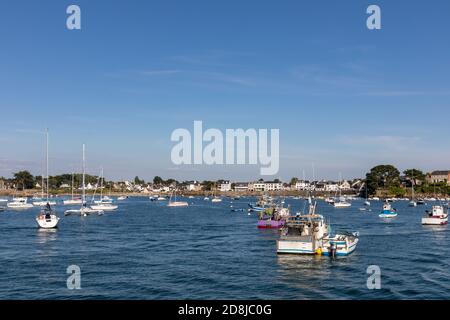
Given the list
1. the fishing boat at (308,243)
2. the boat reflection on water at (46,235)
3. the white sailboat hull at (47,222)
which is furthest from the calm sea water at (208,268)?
the white sailboat hull at (47,222)

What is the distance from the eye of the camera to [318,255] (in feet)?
167

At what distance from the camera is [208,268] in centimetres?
4394

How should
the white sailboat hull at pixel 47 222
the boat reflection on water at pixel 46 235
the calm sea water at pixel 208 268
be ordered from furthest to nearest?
the white sailboat hull at pixel 47 222
the boat reflection on water at pixel 46 235
the calm sea water at pixel 208 268

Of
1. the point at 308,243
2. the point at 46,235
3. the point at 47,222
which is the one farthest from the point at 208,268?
the point at 47,222

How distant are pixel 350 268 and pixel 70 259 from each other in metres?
28.7

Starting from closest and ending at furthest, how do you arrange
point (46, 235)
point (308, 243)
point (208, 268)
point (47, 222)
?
point (208, 268) < point (308, 243) < point (46, 235) < point (47, 222)

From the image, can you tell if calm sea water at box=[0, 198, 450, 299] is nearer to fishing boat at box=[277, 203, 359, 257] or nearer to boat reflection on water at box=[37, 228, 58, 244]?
boat reflection on water at box=[37, 228, 58, 244]

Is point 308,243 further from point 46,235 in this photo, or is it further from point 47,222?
point 47,222

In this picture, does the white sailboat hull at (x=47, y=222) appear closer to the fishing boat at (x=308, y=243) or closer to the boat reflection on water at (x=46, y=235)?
the boat reflection on water at (x=46, y=235)

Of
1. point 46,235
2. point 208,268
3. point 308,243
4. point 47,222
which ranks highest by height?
point 308,243

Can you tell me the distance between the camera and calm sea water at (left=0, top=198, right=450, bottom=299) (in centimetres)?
3409

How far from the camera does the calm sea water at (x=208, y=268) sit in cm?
3409
